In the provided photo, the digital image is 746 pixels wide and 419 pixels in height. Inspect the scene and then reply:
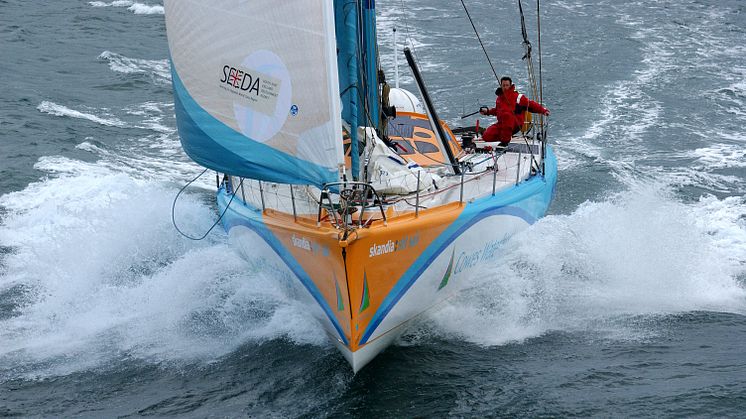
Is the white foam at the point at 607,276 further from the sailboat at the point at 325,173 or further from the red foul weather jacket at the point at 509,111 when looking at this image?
the red foul weather jacket at the point at 509,111

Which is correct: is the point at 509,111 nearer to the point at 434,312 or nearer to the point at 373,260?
the point at 434,312

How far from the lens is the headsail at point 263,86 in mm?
7582

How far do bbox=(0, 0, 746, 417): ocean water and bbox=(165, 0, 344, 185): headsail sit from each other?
2177mm

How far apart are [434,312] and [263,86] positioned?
3314 millimetres

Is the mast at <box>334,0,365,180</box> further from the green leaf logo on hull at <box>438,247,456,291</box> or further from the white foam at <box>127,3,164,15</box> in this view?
the white foam at <box>127,3,164,15</box>

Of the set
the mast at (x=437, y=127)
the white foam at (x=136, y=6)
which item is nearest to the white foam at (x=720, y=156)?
the mast at (x=437, y=127)

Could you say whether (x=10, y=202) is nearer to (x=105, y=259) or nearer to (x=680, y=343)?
(x=105, y=259)

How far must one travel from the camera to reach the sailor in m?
11.9

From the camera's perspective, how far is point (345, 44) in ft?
28.8

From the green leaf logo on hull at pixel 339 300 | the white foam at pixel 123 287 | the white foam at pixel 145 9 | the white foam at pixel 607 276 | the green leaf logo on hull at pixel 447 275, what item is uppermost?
the green leaf logo on hull at pixel 339 300

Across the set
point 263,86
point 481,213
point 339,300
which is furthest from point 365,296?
point 263,86

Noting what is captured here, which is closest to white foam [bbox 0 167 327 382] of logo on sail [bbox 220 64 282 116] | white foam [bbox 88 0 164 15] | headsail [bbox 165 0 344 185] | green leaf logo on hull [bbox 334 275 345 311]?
green leaf logo on hull [bbox 334 275 345 311]

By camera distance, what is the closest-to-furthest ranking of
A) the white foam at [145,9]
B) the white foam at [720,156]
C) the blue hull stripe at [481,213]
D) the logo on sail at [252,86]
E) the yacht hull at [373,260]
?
1. the logo on sail at [252,86]
2. the yacht hull at [373,260]
3. the blue hull stripe at [481,213]
4. the white foam at [720,156]
5. the white foam at [145,9]

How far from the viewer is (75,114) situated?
1784 centimetres
